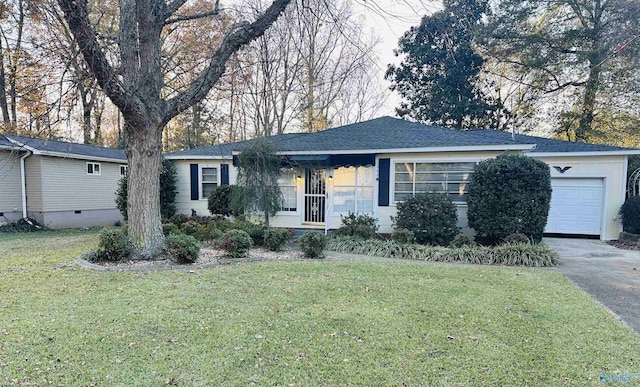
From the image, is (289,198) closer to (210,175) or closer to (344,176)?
(344,176)

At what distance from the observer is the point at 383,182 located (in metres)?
9.95

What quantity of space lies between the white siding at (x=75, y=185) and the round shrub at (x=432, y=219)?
13.3 meters

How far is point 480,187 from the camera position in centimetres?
824

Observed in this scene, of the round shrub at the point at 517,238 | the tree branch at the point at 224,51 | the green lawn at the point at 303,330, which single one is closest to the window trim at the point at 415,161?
the round shrub at the point at 517,238

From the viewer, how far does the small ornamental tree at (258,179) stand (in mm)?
9875

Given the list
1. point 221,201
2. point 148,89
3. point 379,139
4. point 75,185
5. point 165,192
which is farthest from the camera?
point 75,185

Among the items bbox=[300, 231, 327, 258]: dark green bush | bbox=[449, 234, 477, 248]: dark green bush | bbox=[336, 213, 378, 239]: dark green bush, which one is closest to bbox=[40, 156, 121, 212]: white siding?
bbox=[300, 231, 327, 258]: dark green bush

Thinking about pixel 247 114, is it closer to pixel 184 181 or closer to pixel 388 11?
pixel 184 181

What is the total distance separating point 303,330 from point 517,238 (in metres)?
6.51

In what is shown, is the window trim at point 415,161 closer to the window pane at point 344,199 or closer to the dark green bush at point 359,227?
the dark green bush at point 359,227

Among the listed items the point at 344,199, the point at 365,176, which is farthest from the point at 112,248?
the point at 365,176

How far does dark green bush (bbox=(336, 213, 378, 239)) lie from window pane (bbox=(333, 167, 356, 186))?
1.35 meters

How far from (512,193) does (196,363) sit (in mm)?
7864

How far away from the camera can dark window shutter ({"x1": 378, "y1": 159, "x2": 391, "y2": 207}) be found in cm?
991
